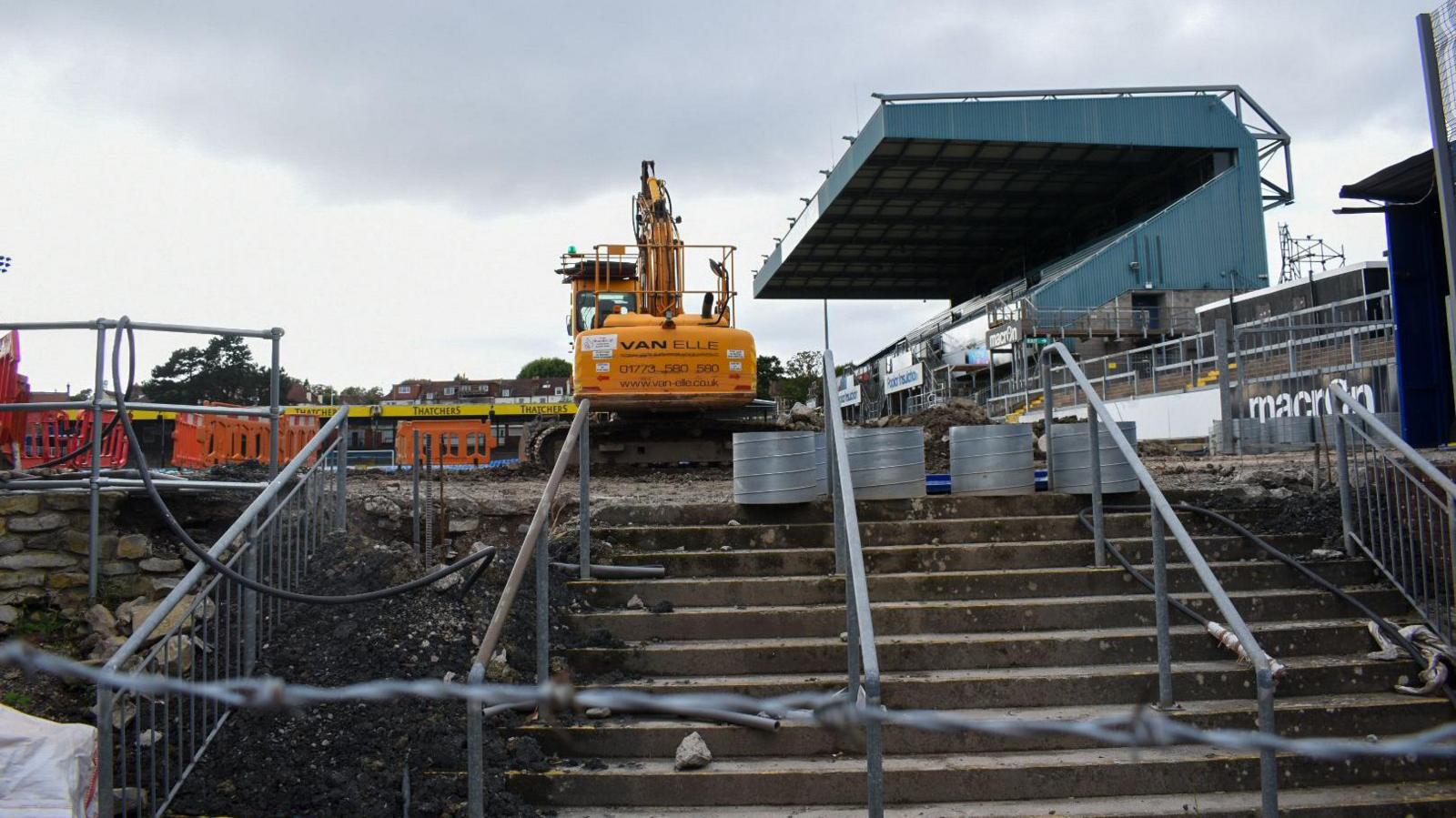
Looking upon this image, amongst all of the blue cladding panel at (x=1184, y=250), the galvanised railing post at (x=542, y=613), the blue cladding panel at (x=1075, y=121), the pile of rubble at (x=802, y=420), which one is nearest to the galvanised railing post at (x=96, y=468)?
the galvanised railing post at (x=542, y=613)

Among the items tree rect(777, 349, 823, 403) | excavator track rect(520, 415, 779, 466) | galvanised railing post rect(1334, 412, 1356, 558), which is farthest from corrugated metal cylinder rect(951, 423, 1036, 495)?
tree rect(777, 349, 823, 403)

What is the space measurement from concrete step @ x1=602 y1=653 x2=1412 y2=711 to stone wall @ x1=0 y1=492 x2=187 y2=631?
3651mm

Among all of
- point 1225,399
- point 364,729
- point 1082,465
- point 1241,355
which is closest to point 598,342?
point 1082,465

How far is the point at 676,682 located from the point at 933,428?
971 cm

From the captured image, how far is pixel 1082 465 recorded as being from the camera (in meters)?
7.05

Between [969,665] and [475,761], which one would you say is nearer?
[475,761]

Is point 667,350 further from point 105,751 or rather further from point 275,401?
point 105,751

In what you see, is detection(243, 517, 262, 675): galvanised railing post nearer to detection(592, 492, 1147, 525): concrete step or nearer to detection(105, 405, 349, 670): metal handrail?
detection(105, 405, 349, 670): metal handrail

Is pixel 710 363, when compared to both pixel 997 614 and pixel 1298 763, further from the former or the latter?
pixel 1298 763

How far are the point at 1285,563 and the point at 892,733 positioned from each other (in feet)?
10.4

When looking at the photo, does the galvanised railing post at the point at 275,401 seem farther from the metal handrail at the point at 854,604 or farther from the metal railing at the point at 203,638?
the metal handrail at the point at 854,604

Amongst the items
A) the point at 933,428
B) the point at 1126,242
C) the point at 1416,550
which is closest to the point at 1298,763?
the point at 1416,550

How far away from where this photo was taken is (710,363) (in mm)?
13828

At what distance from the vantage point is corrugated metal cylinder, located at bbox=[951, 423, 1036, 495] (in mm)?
7188
